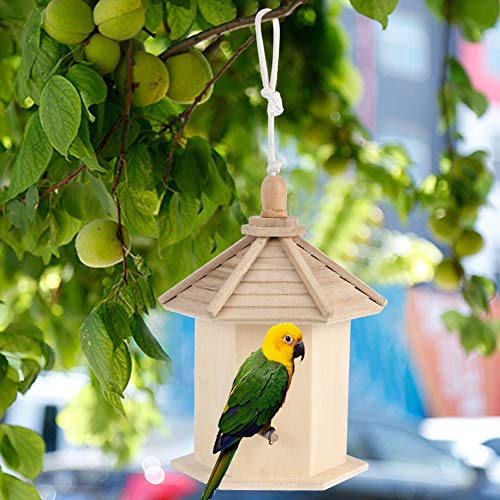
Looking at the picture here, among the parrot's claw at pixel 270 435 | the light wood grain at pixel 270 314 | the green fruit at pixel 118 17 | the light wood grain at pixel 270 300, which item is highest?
the green fruit at pixel 118 17

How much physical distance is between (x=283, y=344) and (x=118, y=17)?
0.20m

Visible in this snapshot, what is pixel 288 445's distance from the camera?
1.63 feet

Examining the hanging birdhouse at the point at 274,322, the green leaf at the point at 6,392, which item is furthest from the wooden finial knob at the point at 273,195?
the green leaf at the point at 6,392

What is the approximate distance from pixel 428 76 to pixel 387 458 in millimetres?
1997

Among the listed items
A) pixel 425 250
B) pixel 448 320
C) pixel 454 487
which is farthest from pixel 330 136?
pixel 454 487

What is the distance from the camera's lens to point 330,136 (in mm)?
1018

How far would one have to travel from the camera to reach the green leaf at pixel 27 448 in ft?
1.95

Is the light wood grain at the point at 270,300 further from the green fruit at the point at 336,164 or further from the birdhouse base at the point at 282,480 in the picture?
the green fruit at the point at 336,164

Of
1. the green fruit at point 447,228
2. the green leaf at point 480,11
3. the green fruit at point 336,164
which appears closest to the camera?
the green leaf at point 480,11

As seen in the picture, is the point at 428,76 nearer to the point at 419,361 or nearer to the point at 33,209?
the point at 419,361

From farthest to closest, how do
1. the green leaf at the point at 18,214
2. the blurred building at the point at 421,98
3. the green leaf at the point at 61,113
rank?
the blurred building at the point at 421,98 < the green leaf at the point at 18,214 < the green leaf at the point at 61,113

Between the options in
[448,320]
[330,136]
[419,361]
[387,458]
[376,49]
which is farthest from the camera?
[376,49]

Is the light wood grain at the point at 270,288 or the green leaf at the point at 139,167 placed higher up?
the green leaf at the point at 139,167

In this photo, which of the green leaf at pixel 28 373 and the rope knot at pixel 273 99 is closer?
the rope knot at pixel 273 99
